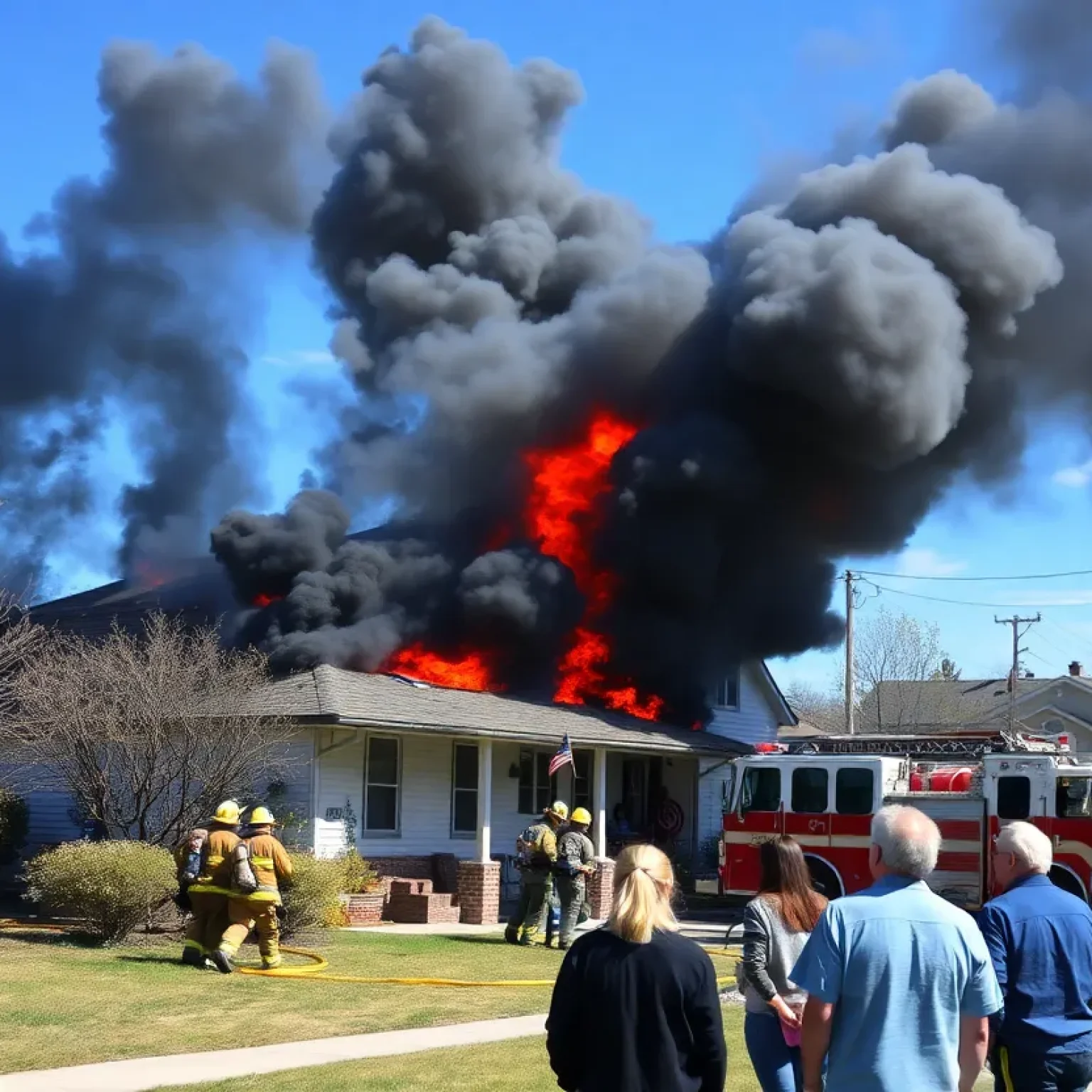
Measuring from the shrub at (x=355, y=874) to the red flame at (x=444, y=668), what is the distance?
5.41m

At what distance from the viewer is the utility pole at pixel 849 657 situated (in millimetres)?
32656

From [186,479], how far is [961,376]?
1914 cm

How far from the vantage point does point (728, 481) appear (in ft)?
87.1

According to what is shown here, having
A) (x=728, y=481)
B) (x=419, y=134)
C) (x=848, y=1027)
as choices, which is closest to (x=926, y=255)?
(x=728, y=481)

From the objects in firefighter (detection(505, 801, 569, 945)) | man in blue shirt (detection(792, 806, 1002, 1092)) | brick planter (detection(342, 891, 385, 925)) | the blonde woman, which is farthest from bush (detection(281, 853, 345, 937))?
man in blue shirt (detection(792, 806, 1002, 1092))

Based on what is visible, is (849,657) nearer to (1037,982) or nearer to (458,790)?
(458,790)

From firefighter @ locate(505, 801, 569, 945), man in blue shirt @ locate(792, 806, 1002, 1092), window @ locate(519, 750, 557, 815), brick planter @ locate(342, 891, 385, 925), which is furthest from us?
window @ locate(519, 750, 557, 815)

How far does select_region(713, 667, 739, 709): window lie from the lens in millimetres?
28641

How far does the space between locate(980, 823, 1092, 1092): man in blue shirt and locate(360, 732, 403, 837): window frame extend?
48.9 ft

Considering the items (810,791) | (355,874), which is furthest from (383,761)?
(810,791)

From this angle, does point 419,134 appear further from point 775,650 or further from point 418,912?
point 418,912

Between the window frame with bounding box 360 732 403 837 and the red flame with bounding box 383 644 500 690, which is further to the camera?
the red flame with bounding box 383 644 500 690

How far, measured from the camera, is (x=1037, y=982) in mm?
4941

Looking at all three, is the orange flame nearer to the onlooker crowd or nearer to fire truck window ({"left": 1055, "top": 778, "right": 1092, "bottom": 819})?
fire truck window ({"left": 1055, "top": 778, "right": 1092, "bottom": 819})
